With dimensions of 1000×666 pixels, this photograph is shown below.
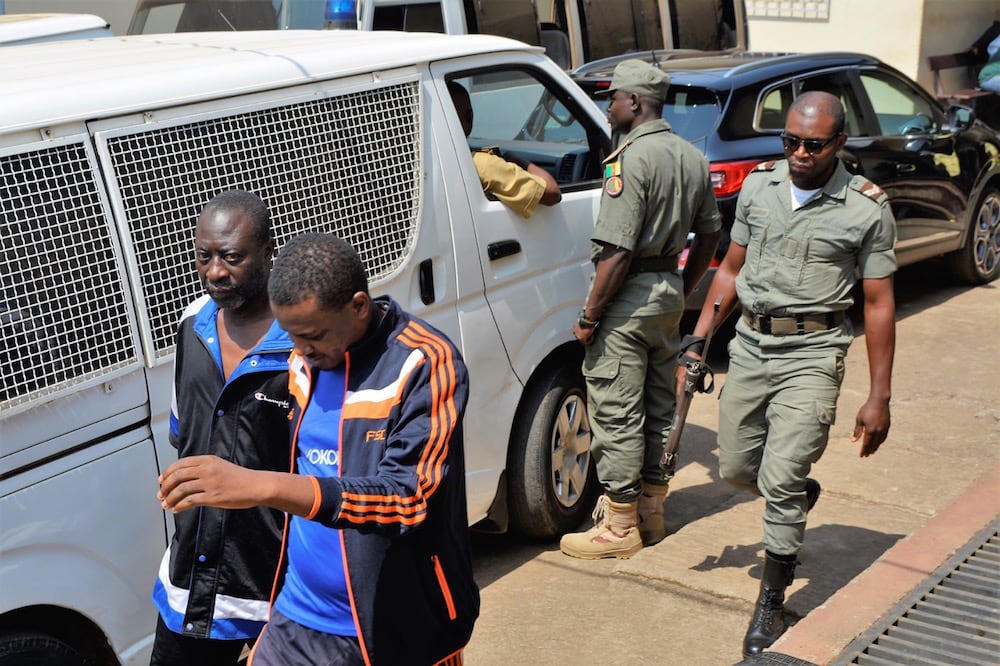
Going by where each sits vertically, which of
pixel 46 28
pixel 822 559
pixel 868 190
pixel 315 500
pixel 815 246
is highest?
pixel 46 28

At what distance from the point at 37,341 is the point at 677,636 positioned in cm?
250

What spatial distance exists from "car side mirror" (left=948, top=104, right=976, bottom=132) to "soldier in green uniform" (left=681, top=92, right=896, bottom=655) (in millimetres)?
4789

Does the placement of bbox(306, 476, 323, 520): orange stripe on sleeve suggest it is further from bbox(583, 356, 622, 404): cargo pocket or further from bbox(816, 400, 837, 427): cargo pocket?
bbox(583, 356, 622, 404): cargo pocket

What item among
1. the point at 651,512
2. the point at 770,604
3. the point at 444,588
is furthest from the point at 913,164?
the point at 444,588

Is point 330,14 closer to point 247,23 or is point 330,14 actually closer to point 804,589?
point 247,23

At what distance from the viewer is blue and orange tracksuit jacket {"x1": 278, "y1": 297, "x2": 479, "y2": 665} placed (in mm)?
2352

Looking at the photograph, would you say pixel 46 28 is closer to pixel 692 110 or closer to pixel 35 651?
pixel 692 110

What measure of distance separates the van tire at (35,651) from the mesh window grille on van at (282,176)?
2.63 ft

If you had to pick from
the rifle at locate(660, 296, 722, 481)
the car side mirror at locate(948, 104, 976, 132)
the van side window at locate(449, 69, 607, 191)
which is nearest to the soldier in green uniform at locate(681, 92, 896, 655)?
the rifle at locate(660, 296, 722, 481)

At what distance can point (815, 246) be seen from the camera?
410cm

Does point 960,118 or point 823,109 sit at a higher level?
point 823,109

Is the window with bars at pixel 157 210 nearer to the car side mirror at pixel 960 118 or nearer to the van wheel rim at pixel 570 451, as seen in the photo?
the van wheel rim at pixel 570 451

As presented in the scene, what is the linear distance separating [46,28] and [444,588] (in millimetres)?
5307

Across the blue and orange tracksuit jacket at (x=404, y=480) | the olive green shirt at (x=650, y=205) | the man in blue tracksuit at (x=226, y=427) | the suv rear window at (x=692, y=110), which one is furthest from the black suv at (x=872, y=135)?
the blue and orange tracksuit jacket at (x=404, y=480)
